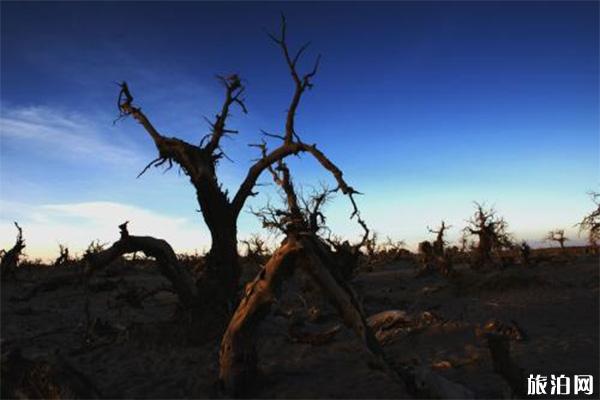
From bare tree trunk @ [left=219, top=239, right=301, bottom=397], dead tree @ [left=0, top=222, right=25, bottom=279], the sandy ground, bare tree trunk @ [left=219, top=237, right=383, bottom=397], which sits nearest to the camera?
bare tree trunk @ [left=219, top=237, right=383, bottom=397]

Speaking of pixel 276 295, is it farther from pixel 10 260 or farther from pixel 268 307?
pixel 10 260

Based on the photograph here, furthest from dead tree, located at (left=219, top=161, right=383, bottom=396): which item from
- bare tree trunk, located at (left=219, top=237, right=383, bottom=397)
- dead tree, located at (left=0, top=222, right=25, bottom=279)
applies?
dead tree, located at (left=0, top=222, right=25, bottom=279)

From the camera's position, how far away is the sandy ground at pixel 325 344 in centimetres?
841

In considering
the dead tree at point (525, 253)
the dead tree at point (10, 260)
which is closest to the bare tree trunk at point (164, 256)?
the dead tree at point (10, 260)

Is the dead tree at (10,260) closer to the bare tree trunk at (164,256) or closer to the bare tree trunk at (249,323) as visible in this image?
the bare tree trunk at (164,256)

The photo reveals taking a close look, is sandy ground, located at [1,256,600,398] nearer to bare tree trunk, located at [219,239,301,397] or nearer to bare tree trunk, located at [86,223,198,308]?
bare tree trunk, located at [219,239,301,397]

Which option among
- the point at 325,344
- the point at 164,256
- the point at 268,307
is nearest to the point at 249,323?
the point at 268,307

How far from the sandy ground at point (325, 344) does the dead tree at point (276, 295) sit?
0.42 metres

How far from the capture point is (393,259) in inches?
1201

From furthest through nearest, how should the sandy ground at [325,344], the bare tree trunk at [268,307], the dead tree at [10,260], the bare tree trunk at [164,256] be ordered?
the dead tree at [10,260]
the bare tree trunk at [164,256]
the sandy ground at [325,344]
the bare tree trunk at [268,307]

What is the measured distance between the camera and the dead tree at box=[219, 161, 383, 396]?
7.20 m

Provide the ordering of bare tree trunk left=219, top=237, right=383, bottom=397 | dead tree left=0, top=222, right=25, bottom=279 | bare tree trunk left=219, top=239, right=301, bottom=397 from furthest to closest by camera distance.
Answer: dead tree left=0, top=222, right=25, bottom=279
bare tree trunk left=219, top=239, right=301, bottom=397
bare tree trunk left=219, top=237, right=383, bottom=397

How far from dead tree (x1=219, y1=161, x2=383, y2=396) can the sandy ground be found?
1.37ft

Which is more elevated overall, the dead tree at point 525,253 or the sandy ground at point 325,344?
the dead tree at point 525,253
